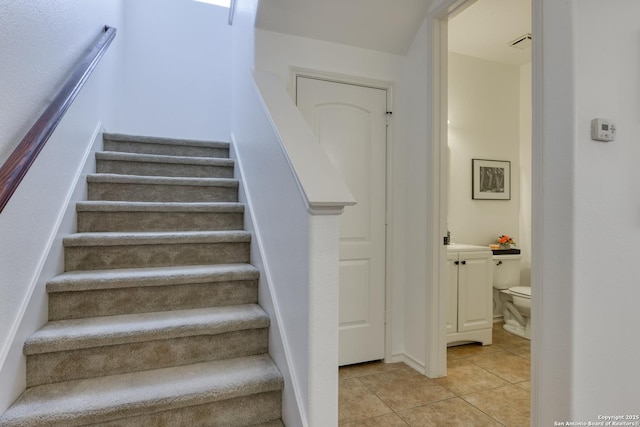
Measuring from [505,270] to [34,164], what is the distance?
382 cm

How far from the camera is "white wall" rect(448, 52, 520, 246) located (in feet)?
12.3

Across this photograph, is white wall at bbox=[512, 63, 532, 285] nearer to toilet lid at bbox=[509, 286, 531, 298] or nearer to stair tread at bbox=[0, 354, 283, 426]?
toilet lid at bbox=[509, 286, 531, 298]

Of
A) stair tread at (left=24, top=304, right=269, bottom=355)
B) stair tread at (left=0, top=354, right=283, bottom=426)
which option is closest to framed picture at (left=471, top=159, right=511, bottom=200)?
stair tread at (left=24, top=304, right=269, bottom=355)

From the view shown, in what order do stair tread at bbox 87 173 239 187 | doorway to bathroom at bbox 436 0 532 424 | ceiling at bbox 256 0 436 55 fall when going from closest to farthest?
stair tread at bbox 87 173 239 187 < ceiling at bbox 256 0 436 55 < doorway to bathroom at bbox 436 0 532 424

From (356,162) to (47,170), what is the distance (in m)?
1.87

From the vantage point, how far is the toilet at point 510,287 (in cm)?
336

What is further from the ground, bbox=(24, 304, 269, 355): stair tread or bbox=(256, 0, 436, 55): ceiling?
bbox=(256, 0, 436, 55): ceiling

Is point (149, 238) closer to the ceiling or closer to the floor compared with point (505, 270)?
closer to the ceiling

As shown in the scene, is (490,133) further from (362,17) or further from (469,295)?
(362,17)

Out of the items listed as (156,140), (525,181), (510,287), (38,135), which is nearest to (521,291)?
(510,287)

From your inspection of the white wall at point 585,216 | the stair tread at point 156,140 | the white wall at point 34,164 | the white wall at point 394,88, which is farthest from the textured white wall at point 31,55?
the white wall at point 585,216

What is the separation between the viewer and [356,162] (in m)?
2.66

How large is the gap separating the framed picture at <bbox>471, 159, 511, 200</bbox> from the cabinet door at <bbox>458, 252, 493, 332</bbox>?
3.26 feet

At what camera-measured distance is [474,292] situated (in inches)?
119
